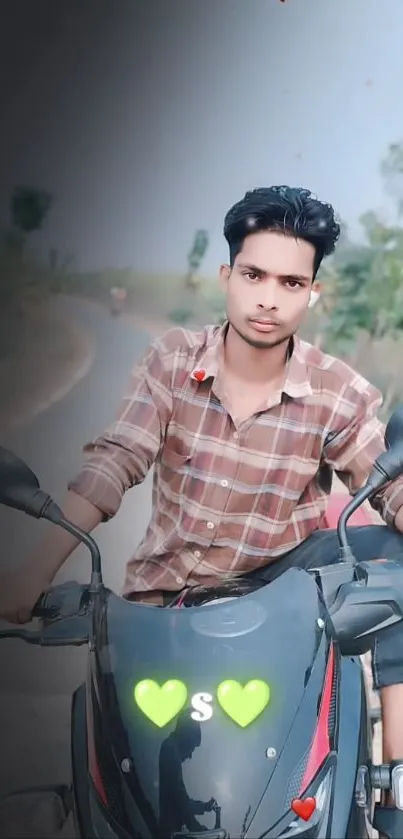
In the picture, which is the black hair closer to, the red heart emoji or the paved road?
the paved road

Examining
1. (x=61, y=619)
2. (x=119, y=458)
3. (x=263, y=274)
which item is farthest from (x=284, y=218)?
(x=61, y=619)

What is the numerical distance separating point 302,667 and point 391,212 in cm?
91

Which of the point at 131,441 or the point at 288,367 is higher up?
the point at 288,367

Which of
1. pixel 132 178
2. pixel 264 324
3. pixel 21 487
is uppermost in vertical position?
pixel 132 178

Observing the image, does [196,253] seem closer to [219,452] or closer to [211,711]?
[219,452]

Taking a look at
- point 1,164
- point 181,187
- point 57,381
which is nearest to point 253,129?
point 181,187

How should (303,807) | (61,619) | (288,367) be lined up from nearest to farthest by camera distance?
1. (303,807)
2. (61,619)
3. (288,367)

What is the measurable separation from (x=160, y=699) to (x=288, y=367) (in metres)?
0.70

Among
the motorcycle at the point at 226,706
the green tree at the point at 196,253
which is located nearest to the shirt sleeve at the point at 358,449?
the motorcycle at the point at 226,706

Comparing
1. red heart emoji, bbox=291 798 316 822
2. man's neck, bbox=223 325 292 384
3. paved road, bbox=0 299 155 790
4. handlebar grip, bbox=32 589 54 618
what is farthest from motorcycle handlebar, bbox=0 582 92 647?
man's neck, bbox=223 325 292 384

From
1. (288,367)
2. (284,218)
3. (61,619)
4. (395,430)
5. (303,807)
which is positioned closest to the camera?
(303,807)

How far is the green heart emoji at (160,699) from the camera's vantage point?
1.00m

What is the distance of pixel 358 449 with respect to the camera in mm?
1510

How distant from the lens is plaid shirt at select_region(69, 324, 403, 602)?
149cm
